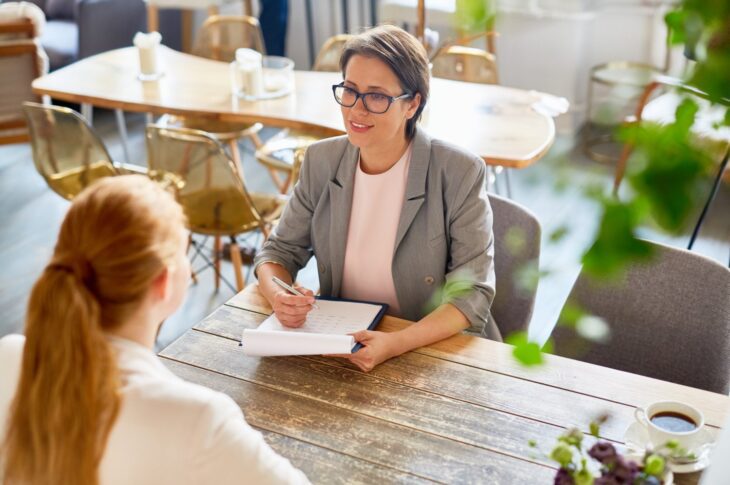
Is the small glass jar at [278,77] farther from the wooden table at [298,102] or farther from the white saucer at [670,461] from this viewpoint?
the white saucer at [670,461]

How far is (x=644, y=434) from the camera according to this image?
149cm

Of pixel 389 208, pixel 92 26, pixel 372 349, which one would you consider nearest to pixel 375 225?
pixel 389 208

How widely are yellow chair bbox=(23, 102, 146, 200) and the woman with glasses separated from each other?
52.2 inches

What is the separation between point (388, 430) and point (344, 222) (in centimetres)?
66

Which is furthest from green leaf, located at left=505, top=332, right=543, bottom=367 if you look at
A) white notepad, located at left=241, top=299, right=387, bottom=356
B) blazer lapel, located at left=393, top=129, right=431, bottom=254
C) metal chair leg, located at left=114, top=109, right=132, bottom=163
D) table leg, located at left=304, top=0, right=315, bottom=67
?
table leg, located at left=304, top=0, right=315, bottom=67

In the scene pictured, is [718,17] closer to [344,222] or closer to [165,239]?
[165,239]

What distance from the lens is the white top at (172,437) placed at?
1.12 m

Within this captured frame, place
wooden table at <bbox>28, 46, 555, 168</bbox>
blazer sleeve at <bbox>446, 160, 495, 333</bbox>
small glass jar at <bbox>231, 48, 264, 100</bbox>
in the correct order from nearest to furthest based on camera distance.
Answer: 1. blazer sleeve at <bbox>446, 160, 495, 333</bbox>
2. wooden table at <bbox>28, 46, 555, 168</bbox>
3. small glass jar at <bbox>231, 48, 264, 100</bbox>

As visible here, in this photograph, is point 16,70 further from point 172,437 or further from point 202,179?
point 172,437

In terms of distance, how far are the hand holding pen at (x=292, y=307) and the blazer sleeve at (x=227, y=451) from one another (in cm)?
62

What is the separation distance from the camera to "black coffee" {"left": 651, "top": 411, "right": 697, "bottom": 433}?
144 centimetres

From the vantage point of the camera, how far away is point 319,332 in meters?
1.82

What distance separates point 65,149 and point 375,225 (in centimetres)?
164

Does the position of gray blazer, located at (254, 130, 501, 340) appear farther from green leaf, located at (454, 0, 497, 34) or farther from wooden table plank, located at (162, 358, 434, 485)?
green leaf, located at (454, 0, 497, 34)
